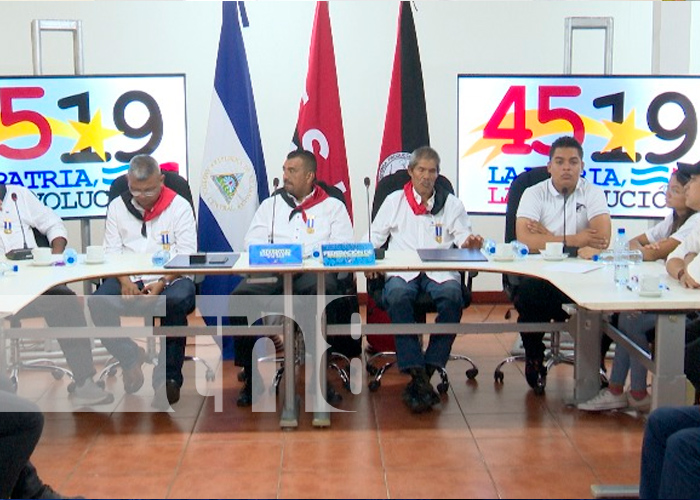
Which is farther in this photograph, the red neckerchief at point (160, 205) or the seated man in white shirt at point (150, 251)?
the red neckerchief at point (160, 205)

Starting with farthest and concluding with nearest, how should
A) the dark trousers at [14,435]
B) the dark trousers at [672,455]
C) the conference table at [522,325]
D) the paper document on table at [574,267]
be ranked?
1. the paper document on table at [574,267]
2. the conference table at [522,325]
3. the dark trousers at [14,435]
4. the dark trousers at [672,455]

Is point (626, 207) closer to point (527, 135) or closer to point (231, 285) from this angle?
point (527, 135)

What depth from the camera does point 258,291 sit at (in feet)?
14.4

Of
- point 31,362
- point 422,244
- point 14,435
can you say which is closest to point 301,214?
point 422,244

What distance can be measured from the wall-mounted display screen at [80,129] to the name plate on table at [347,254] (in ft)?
4.78

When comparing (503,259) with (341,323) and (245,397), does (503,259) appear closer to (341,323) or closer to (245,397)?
(341,323)

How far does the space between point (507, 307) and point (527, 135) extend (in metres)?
1.52

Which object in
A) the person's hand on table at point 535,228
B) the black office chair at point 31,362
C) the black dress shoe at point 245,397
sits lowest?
the black dress shoe at point 245,397

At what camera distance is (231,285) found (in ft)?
16.6

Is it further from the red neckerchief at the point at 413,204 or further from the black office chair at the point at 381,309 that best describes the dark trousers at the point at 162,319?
the red neckerchief at the point at 413,204

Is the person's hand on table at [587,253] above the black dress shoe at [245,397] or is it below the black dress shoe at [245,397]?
above

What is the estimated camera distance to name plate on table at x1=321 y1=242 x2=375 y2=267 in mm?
3916

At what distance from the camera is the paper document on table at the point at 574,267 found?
12.6 feet

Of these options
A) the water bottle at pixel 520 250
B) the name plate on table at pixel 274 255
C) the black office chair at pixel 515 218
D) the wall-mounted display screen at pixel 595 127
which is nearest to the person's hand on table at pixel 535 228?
the black office chair at pixel 515 218
